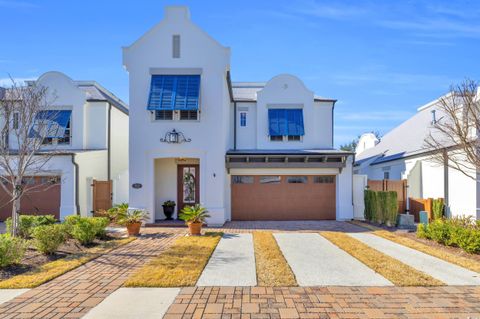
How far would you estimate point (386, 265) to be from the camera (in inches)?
307

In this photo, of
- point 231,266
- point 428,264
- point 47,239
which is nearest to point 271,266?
point 231,266

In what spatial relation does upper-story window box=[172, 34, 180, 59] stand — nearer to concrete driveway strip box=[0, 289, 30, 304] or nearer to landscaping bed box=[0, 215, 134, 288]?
landscaping bed box=[0, 215, 134, 288]

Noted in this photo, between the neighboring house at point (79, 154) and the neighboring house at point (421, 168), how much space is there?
14790mm

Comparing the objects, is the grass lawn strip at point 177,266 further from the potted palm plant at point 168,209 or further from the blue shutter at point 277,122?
the blue shutter at point 277,122

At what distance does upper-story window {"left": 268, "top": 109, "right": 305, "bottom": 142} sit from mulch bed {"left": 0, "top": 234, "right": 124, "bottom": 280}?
1023 cm

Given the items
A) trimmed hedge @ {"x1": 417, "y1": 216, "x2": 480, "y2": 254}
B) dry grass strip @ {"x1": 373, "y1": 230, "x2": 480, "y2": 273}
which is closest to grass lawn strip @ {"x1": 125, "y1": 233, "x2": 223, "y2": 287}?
dry grass strip @ {"x1": 373, "y1": 230, "x2": 480, "y2": 273}

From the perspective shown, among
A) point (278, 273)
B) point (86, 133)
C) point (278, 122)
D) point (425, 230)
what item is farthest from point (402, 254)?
point (86, 133)

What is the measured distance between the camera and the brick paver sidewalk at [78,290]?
5176 mm

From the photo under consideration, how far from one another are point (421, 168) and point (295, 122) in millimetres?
6847

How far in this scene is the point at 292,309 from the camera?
5.25 m

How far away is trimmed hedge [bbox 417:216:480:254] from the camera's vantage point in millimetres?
9141

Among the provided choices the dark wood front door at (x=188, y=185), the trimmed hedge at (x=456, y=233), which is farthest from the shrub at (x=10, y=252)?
the trimmed hedge at (x=456, y=233)

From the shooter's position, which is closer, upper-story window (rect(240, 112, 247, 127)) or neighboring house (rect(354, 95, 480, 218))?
neighboring house (rect(354, 95, 480, 218))

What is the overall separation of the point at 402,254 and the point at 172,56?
39.1ft
